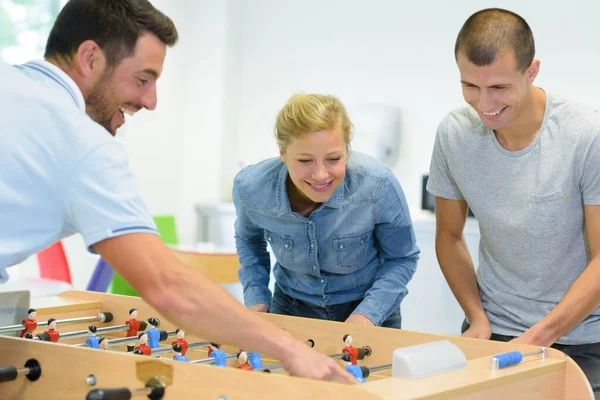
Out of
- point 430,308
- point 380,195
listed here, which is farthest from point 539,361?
point 430,308

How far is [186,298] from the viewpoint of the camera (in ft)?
5.22

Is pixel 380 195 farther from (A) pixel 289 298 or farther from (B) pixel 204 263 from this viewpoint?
(B) pixel 204 263

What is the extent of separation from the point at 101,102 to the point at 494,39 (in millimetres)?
1002

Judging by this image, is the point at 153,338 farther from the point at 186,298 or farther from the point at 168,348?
the point at 186,298

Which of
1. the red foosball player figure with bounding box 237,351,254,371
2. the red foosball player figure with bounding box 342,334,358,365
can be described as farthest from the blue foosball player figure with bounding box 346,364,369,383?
the red foosball player figure with bounding box 237,351,254,371

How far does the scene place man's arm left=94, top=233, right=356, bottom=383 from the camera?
1588 millimetres

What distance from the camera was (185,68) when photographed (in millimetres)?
6590

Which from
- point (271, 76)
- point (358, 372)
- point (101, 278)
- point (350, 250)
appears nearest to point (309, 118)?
point (350, 250)

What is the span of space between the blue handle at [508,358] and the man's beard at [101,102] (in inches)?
40.0

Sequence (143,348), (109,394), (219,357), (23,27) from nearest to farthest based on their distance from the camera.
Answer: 1. (109,394)
2. (219,357)
3. (143,348)
4. (23,27)

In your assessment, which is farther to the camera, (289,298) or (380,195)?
(289,298)

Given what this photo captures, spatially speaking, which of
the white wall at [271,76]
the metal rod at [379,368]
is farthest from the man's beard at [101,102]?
the white wall at [271,76]

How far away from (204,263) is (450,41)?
8.18 ft

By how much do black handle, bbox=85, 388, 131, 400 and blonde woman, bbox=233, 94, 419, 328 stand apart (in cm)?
99
